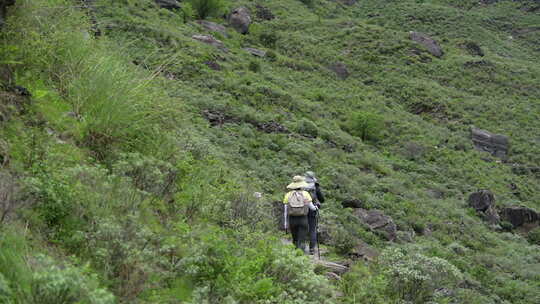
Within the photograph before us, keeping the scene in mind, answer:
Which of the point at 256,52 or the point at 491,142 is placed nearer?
the point at 491,142

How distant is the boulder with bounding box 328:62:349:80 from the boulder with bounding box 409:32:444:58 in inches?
448

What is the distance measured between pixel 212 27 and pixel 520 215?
2185cm

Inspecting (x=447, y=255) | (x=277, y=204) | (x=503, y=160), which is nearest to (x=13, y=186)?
(x=277, y=204)

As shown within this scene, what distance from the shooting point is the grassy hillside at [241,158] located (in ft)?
12.5

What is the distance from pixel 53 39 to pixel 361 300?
4472 mm

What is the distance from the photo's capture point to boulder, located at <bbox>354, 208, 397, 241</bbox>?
13.8m

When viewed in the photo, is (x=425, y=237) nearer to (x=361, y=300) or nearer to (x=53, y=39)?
(x=361, y=300)

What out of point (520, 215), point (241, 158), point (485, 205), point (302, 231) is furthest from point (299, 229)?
point (520, 215)

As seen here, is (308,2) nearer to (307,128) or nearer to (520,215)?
(307,128)

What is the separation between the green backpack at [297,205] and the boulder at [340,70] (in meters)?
28.9

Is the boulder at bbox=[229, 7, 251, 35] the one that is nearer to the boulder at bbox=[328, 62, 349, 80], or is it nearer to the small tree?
the small tree

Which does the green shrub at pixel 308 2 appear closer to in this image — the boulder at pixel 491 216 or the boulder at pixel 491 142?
the boulder at pixel 491 142

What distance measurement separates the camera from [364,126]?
26.2 meters

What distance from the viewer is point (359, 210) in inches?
601
